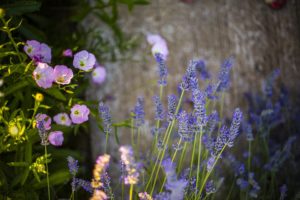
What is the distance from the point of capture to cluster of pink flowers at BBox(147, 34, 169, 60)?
243 centimetres

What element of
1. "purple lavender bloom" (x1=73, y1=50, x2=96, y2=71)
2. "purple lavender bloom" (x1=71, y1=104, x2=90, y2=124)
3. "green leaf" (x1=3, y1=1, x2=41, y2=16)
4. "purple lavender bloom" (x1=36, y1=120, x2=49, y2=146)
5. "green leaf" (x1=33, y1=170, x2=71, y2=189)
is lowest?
"green leaf" (x1=33, y1=170, x2=71, y2=189)

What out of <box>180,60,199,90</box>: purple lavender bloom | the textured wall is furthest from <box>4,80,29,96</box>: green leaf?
the textured wall

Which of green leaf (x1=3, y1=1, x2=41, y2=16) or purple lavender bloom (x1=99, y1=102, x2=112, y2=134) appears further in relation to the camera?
green leaf (x1=3, y1=1, x2=41, y2=16)

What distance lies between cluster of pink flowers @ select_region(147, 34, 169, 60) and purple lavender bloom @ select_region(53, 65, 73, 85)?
2.52 feet

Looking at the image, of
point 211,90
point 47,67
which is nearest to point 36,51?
point 47,67

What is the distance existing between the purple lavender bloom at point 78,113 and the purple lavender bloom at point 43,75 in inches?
6.4

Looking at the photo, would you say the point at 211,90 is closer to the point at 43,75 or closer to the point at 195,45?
the point at 43,75

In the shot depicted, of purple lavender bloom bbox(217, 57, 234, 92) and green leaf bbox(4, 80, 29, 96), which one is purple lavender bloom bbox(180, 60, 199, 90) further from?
green leaf bbox(4, 80, 29, 96)

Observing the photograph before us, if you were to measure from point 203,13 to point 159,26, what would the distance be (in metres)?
0.26

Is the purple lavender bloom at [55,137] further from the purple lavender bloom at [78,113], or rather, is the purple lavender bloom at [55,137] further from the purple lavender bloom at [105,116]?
the purple lavender bloom at [105,116]

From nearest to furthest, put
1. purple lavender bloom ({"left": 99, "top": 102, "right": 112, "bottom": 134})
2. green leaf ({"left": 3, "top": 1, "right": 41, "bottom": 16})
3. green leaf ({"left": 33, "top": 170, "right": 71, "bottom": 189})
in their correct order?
purple lavender bloom ({"left": 99, "top": 102, "right": 112, "bottom": 134}), green leaf ({"left": 33, "top": 170, "right": 71, "bottom": 189}), green leaf ({"left": 3, "top": 1, "right": 41, "bottom": 16})

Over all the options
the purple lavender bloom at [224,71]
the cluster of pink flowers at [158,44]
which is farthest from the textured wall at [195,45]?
the purple lavender bloom at [224,71]

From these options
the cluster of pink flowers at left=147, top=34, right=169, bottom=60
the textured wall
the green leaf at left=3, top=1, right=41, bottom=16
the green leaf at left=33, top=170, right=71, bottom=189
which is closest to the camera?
the green leaf at left=33, top=170, right=71, bottom=189

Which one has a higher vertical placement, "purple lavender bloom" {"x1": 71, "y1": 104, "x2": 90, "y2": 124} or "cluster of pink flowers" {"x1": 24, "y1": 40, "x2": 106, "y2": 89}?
"cluster of pink flowers" {"x1": 24, "y1": 40, "x2": 106, "y2": 89}
